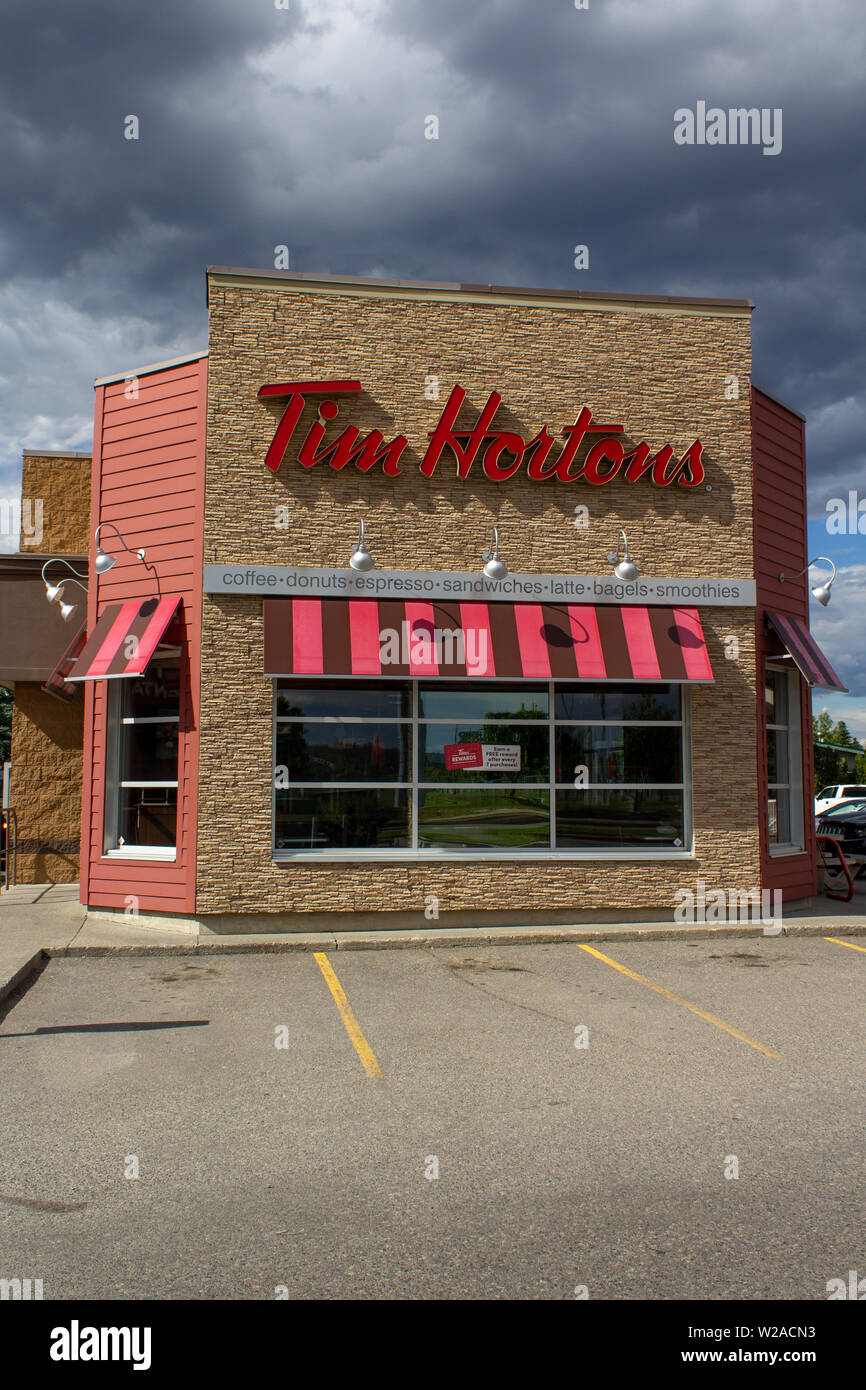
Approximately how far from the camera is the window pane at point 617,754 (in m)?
13.3

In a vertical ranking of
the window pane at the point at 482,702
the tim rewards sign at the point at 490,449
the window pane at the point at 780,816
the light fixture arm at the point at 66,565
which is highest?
the tim rewards sign at the point at 490,449

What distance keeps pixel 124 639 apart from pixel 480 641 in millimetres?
4366

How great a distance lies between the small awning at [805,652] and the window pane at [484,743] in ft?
11.6

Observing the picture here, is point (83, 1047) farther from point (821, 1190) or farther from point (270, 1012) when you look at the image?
point (821, 1190)

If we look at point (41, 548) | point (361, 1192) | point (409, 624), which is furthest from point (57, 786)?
point (361, 1192)

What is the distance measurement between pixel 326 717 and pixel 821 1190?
872 cm

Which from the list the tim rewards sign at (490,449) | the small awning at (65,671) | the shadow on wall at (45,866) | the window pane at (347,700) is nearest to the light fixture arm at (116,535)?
the small awning at (65,671)

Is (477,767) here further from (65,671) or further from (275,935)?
(65,671)

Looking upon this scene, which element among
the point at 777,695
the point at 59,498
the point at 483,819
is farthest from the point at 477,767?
the point at 59,498

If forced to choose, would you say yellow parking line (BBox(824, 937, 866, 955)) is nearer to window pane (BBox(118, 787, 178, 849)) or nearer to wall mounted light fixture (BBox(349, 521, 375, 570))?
wall mounted light fixture (BBox(349, 521, 375, 570))

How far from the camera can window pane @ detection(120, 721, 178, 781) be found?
42.7 ft

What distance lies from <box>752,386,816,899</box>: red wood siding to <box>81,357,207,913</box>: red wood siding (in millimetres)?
7271

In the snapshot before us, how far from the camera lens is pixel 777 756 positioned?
15031 mm

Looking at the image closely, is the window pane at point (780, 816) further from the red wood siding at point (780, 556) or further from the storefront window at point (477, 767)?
the storefront window at point (477, 767)
